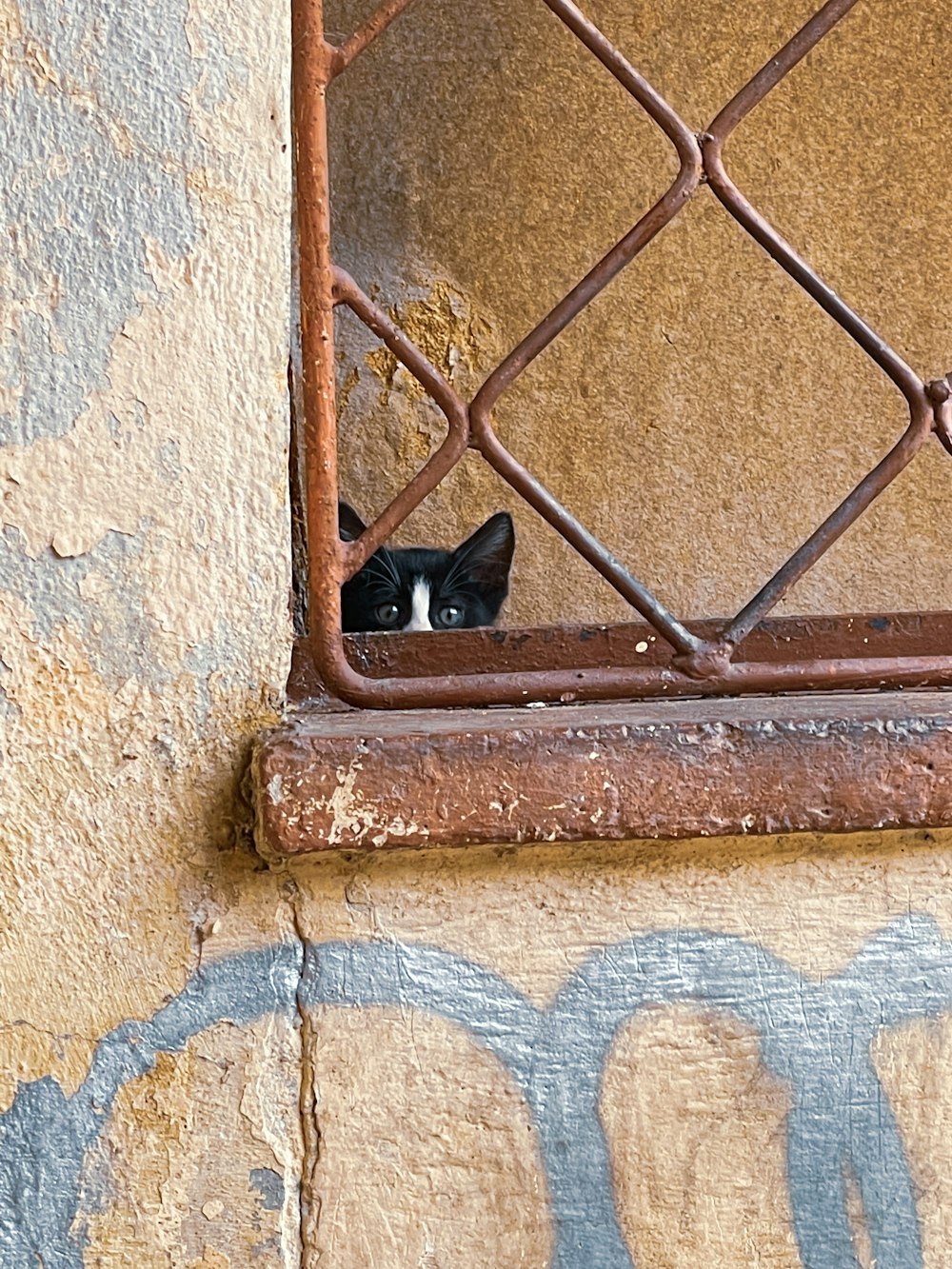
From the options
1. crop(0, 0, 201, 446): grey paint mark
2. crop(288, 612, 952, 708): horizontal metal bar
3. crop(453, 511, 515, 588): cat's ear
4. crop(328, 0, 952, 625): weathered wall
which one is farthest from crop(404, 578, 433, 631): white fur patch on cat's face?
crop(0, 0, 201, 446): grey paint mark

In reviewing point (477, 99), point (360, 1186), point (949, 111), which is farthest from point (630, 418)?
point (360, 1186)

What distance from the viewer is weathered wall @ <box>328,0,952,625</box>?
2.47m

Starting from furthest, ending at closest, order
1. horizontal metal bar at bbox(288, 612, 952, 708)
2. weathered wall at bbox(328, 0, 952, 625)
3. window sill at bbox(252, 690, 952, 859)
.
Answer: weathered wall at bbox(328, 0, 952, 625), horizontal metal bar at bbox(288, 612, 952, 708), window sill at bbox(252, 690, 952, 859)

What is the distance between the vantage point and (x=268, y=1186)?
92cm

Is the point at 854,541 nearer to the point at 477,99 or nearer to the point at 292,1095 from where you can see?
the point at 477,99

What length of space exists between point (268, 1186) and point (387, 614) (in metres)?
1.48

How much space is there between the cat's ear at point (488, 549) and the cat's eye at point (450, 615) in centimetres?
7

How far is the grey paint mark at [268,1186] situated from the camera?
92cm

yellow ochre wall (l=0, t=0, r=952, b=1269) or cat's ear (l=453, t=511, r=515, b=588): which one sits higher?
cat's ear (l=453, t=511, r=515, b=588)

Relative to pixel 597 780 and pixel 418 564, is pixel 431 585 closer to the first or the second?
pixel 418 564

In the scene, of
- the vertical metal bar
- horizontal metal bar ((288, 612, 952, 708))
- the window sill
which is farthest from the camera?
horizontal metal bar ((288, 612, 952, 708))

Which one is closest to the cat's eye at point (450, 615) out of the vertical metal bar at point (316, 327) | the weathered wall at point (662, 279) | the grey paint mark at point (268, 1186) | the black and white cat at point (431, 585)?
the black and white cat at point (431, 585)

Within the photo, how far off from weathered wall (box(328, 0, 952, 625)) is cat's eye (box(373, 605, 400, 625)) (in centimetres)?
29

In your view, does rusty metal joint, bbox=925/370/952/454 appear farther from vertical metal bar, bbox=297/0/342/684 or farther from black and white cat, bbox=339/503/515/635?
black and white cat, bbox=339/503/515/635
